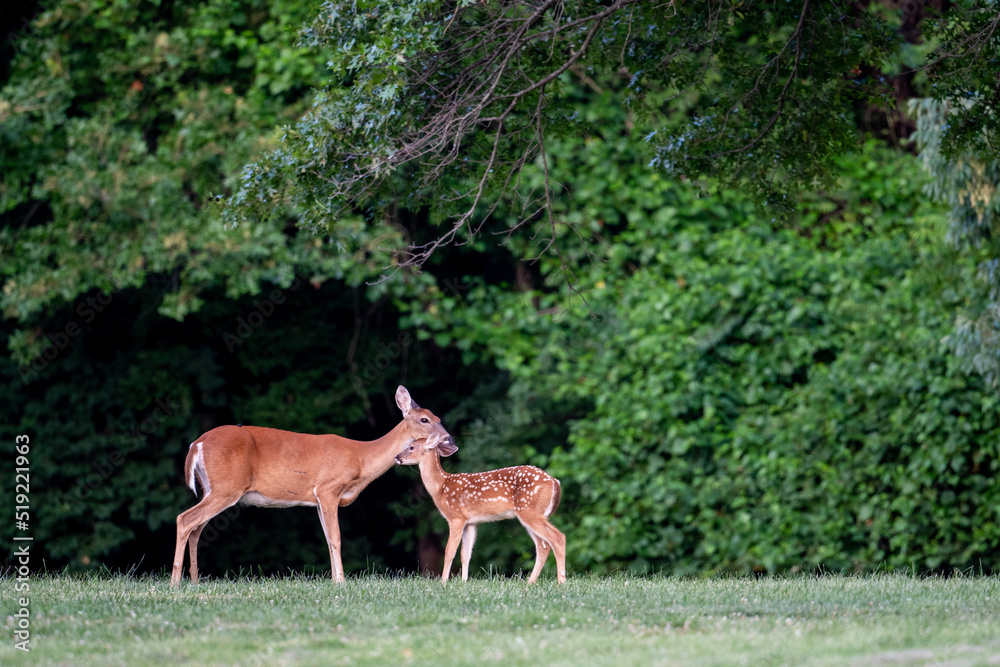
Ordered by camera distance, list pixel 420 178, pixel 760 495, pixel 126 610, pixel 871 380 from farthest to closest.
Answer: pixel 760 495
pixel 871 380
pixel 420 178
pixel 126 610

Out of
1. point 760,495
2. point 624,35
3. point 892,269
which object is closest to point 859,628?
point 624,35

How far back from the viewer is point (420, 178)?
25.6 feet

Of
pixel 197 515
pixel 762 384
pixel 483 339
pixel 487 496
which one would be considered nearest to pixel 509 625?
pixel 487 496

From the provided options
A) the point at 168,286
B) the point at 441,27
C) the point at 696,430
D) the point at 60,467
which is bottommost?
the point at 60,467

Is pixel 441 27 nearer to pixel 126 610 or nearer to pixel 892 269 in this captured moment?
pixel 126 610

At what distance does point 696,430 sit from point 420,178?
4.57m

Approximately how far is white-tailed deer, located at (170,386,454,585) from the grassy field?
510 millimetres

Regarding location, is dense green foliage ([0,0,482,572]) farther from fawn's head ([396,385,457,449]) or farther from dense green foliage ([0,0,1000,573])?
fawn's head ([396,385,457,449])

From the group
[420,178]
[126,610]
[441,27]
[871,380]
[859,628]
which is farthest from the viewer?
[871,380]

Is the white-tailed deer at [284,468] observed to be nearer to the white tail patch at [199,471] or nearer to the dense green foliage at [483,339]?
the white tail patch at [199,471]

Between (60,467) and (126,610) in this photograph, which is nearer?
(126,610)

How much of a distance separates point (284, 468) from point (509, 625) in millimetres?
2675

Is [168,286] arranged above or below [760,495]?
above

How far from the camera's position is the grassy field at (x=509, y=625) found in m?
4.87
